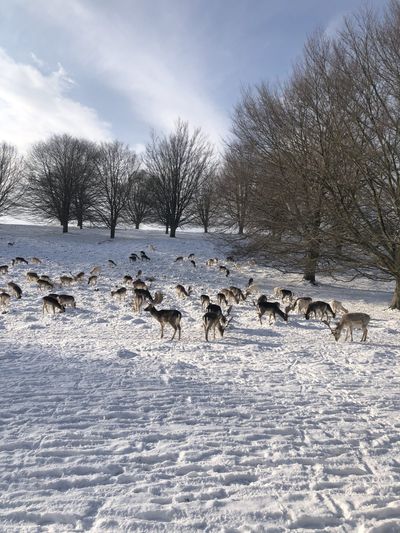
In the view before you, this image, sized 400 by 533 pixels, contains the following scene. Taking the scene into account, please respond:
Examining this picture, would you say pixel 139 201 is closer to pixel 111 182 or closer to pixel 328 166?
pixel 111 182

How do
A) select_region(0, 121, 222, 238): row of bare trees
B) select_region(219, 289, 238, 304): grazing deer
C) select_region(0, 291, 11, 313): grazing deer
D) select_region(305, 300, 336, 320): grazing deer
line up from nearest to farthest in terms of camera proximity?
select_region(305, 300, 336, 320): grazing deer → select_region(0, 291, 11, 313): grazing deer → select_region(219, 289, 238, 304): grazing deer → select_region(0, 121, 222, 238): row of bare trees

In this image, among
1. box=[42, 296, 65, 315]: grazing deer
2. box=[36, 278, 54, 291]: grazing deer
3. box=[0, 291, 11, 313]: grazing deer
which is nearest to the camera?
box=[42, 296, 65, 315]: grazing deer

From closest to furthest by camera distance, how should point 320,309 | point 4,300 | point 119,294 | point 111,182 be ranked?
1. point 320,309
2. point 4,300
3. point 119,294
4. point 111,182

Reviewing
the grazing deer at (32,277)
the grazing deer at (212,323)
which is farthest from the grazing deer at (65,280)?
the grazing deer at (212,323)

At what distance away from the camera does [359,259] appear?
44.0ft

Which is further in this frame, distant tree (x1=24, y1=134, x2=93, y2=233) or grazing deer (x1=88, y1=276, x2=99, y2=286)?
distant tree (x1=24, y1=134, x2=93, y2=233)

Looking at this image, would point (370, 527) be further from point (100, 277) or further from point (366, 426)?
point (100, 277)

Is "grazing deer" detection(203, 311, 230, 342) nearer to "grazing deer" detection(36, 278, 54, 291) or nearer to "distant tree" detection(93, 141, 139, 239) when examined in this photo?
"grazing deer" detection(36, 278, 54, 291)

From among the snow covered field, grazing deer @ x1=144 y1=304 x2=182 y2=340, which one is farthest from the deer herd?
the snow covered field

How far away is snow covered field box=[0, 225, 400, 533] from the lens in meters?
2.89

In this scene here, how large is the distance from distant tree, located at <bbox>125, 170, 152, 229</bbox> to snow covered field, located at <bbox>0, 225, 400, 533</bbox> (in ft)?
128

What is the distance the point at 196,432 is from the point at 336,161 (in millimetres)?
9894

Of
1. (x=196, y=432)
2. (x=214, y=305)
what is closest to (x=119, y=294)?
(x=214, y=305)

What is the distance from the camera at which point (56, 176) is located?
43.9 meters
